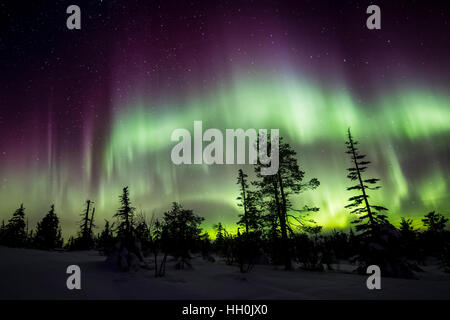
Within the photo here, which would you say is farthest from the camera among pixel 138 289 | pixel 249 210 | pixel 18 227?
pixel 18 227

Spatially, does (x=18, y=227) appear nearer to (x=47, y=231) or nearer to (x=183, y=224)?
(x=47, y=231)

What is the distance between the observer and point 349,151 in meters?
17.3

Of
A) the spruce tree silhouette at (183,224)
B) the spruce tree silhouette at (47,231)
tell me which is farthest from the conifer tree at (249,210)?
the spruce tree silhouette at (47,231)

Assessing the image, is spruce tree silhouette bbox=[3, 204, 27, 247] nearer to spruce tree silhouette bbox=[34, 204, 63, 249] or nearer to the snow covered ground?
spruce tree silhouette bbox=[34, 204, 63, 249]

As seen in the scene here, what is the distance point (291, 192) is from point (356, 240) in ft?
19.6

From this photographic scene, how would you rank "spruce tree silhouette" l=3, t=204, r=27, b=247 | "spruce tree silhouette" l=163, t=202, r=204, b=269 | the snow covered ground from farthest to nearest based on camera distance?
"spruce tree silhouette" l=3, t=204, r=27, b=247 < "spruce tree silhouette" l=163, t=202, r=204, b=269 < the snow covered ground

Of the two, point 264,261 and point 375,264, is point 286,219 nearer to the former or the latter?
point 375,264

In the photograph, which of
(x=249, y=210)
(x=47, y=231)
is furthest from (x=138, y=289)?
(x=47, y=231)

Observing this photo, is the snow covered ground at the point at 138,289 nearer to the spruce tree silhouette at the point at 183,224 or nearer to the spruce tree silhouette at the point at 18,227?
the spruce tree silhouette at the point at 183,224

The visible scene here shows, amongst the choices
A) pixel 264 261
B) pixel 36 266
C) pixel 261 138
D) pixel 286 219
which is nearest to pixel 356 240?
pixel 286 219

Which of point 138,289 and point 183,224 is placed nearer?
point 138,289

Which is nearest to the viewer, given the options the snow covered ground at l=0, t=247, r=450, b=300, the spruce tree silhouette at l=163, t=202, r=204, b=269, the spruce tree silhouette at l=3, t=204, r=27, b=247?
the snow covered ground at l=0, t=247, r=450, b=300

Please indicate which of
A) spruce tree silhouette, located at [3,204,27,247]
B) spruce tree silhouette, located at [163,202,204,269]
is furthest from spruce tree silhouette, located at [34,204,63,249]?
spruce tree silhouette, located at [163,202,204,269]
